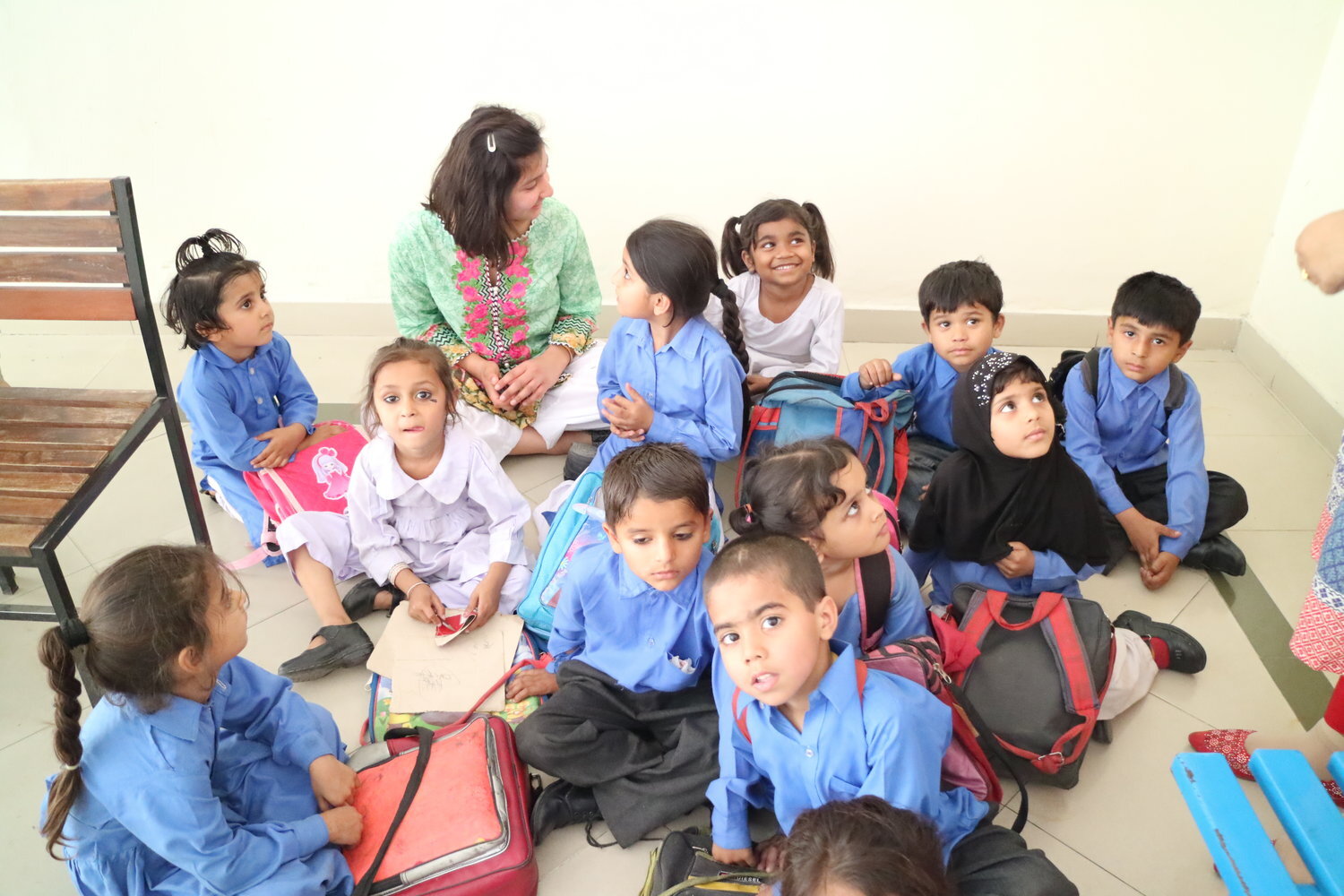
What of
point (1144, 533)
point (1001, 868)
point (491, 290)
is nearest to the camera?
point (1001, 868)

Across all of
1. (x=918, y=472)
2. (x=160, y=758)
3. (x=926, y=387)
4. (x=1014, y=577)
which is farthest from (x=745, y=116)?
(x=160, y=758)

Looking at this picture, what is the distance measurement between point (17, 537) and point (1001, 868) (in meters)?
1.93

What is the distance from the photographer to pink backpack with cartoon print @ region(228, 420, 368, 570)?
8.55 feet

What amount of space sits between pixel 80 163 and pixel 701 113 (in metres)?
2.37

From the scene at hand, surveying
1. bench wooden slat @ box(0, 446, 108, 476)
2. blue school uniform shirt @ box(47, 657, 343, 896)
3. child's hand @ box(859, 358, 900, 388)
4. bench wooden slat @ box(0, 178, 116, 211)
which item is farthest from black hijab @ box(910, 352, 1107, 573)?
bench wooden slat @ box(0, 178, 116, 211)

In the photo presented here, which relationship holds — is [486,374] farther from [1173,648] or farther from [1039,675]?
[1173,648]

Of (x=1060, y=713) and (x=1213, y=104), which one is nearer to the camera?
(x=1060, y=713)

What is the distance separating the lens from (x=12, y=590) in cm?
259

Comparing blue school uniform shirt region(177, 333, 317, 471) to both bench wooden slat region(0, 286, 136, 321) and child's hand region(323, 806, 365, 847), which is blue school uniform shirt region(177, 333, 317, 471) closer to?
bench wooden slat region(0, 286, 136, 321)

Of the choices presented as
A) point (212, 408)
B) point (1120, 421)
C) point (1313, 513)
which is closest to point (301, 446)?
point (212, 408)

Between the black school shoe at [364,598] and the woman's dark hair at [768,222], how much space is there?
4.69 feet

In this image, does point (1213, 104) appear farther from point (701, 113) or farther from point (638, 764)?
point (638, 764)

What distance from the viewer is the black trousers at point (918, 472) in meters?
2.78

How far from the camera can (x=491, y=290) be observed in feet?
9.93
